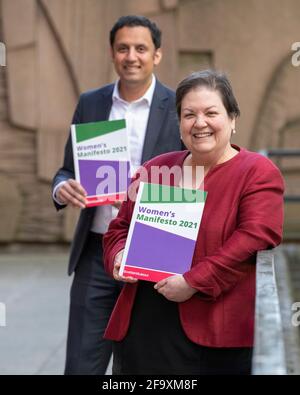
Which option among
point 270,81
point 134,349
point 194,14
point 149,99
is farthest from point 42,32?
point 134,349

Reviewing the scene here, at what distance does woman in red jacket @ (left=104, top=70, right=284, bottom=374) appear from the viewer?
2486 mm

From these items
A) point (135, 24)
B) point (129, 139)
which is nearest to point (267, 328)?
point (129, 139)

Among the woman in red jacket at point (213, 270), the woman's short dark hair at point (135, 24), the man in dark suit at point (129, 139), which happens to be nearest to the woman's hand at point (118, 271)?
the woman in red jacket at point (213, 270)

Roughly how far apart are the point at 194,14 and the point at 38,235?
2580 mm

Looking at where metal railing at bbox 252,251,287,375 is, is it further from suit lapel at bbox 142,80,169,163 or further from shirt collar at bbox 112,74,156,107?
shirt collar at bbox 112,74,156,107

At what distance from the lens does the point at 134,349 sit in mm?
2670

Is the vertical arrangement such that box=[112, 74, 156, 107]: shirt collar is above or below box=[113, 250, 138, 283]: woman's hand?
above

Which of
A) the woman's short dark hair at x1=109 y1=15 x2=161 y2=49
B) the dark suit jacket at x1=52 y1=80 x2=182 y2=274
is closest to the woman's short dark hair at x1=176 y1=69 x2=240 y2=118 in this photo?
the dark suit jacket at x1=52 y1=80 x2=182 y2=274

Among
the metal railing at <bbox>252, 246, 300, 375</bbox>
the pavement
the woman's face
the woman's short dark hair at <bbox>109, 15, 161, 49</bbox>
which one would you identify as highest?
the woman's short dark hair at <bbox>109, 15, 161, 49</bbox>

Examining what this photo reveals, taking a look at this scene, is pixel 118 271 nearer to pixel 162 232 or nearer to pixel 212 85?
pixel 162 232

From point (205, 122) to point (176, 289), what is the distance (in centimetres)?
51

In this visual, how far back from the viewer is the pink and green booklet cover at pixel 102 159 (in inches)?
136

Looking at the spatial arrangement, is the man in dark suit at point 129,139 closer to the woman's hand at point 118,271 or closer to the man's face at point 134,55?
the man's face at point 134,55

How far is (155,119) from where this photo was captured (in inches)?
143
